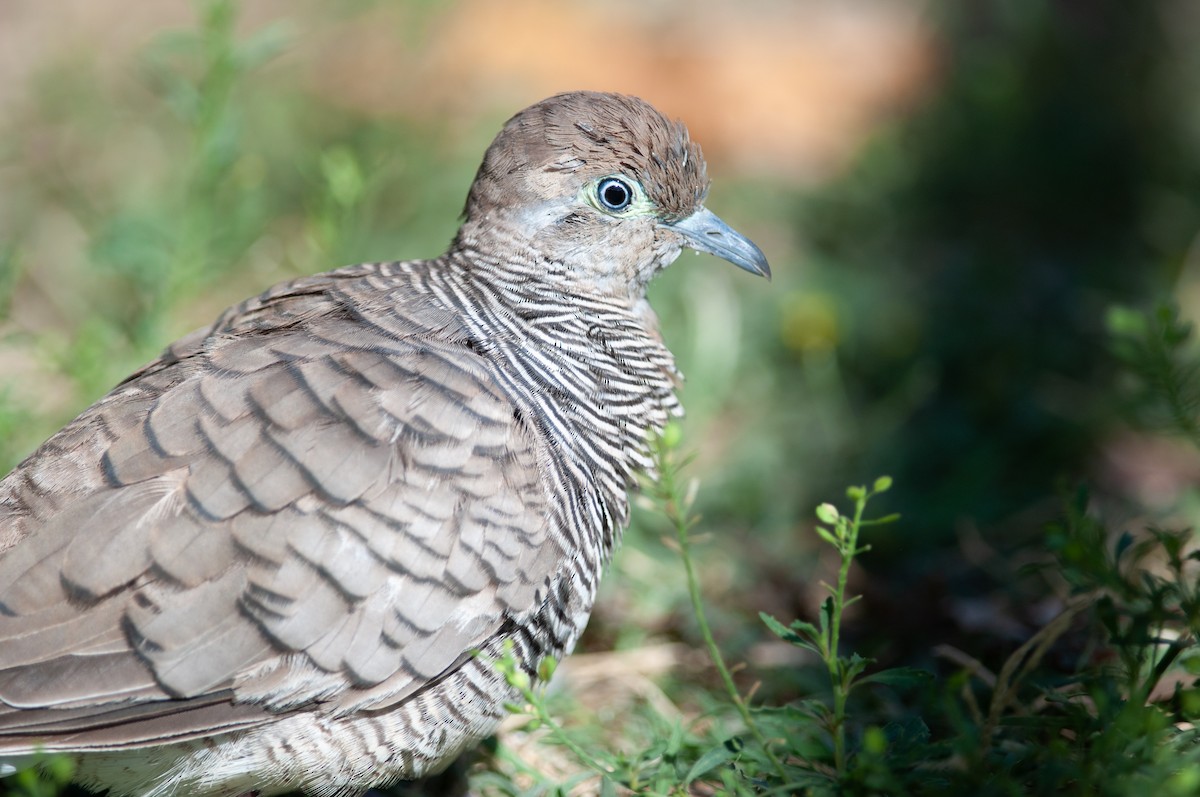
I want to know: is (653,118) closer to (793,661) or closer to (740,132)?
(793,661)

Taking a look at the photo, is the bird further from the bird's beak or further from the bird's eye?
the bird's beak

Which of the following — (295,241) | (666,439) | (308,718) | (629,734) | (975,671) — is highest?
(295,241)

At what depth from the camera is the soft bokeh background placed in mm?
4098

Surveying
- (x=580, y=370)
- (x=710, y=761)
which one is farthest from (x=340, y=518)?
(x=710, y=761)

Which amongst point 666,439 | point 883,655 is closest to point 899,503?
point 883,655

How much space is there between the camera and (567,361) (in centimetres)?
316

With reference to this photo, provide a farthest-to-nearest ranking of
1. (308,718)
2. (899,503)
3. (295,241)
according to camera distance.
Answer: (295,241) → (899,503) → (308,718)

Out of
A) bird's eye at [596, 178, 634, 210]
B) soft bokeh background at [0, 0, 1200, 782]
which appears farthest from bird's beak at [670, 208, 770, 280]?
soft bokeh background at [0, 0, 1200, 782]

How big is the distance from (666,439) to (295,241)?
12.7ft

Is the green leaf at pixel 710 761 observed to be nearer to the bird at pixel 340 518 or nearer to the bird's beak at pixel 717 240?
the bird at pixel 340 518

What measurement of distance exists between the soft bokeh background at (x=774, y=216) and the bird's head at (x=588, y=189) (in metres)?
0.69

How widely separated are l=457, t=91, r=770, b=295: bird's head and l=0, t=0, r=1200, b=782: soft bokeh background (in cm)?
69

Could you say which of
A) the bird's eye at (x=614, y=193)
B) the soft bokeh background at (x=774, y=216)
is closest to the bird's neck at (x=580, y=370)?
the bird's eye at (x=614, y=193)

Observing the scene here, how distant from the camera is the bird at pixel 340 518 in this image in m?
2.59
